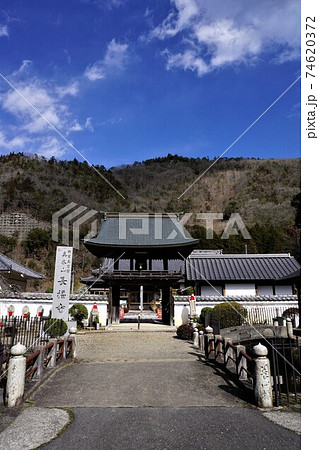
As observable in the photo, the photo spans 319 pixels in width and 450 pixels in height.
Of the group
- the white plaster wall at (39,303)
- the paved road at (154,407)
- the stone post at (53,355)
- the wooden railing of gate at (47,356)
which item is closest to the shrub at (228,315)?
the white plaster wall at (39,303)

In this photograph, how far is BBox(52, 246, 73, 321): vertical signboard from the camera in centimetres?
1175

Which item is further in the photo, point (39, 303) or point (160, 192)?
point (160, 192)

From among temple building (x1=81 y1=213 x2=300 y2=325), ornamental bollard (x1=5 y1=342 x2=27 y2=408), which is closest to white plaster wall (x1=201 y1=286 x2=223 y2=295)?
temple building (x1=81 y1=213 x2=300 y2=325)

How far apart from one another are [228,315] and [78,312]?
8.85 m

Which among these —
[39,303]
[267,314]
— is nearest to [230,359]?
[267,314]

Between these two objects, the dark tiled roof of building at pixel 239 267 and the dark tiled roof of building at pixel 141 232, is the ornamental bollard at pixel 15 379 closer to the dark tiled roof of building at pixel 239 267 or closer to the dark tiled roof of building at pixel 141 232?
the dark tiled roof of building at pixel 141 232

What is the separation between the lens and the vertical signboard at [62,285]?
11.8 m

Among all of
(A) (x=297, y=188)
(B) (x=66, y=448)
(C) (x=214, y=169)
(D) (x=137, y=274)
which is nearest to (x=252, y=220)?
Result: (A) (x=297, y=188)

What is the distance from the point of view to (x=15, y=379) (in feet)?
16.5

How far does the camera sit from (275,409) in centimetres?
489

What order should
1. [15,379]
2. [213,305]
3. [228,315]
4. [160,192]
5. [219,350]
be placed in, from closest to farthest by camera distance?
[15,379]
[219,350]
[228,315]
[213,305]
[160,192]

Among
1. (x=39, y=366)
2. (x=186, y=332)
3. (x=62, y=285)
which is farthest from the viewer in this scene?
(x=186, y=332)

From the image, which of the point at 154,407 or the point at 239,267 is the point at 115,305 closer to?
the point at 239,267

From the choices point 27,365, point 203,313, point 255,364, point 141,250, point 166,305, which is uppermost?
point 141,250
